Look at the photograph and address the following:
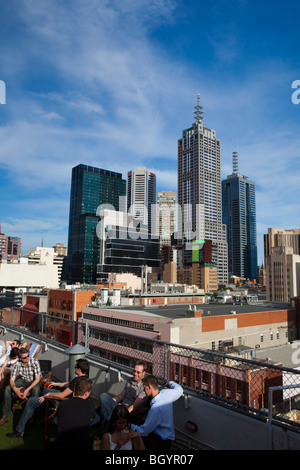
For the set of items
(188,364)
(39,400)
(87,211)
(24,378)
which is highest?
(87,211)

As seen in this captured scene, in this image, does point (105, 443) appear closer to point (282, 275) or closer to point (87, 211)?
point (282, 275)

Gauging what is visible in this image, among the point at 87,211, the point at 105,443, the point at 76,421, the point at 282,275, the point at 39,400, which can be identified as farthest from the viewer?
the point at 87,211

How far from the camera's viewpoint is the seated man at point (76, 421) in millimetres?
3398

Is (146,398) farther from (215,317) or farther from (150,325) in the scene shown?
(215,317)

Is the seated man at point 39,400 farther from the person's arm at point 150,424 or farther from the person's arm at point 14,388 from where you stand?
the person's arm at point 150,424

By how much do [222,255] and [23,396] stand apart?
19849cm

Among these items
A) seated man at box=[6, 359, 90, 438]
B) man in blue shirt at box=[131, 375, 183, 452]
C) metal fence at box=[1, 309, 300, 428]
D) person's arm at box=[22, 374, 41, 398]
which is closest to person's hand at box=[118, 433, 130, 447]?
man in blue shirt at box=[131, 375, 183, 452]

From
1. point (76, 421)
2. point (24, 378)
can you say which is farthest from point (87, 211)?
point (76, 421)

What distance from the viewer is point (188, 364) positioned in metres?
22.7

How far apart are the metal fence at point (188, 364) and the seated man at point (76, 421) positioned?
1.67 meters

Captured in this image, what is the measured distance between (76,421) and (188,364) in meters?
20.8

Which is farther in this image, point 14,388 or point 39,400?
point 14,388
